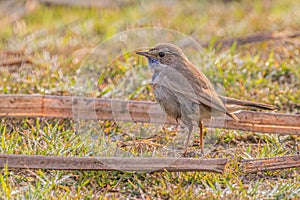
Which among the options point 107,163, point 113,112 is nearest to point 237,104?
point 113,112

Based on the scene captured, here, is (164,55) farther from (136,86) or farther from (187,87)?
(136,86)

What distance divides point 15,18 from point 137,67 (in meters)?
2.57

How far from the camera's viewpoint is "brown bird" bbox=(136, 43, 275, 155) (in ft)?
13.8

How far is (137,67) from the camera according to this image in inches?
233

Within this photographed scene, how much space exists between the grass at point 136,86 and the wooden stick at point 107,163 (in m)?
0.09

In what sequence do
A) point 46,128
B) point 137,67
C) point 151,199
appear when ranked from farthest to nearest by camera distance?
point 137,67 → point 46,128 → point 151,199

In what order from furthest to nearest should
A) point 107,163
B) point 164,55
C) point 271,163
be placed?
point 164,55 → point 271,163 → point 107,163

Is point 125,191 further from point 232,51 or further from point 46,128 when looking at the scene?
point 232,51

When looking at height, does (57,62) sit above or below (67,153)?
above

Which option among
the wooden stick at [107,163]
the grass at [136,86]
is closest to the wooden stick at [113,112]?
the grass at [136,86]

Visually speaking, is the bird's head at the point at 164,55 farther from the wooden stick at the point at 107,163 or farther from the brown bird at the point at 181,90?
the wooden stick at the point at 107,163

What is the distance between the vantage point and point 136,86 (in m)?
5.65

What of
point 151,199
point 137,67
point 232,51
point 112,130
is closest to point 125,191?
point 151,199

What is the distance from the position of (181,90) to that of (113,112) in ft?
2.70
